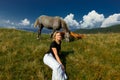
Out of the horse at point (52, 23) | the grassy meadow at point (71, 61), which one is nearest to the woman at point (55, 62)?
the grassy meadow at point (71, 61)

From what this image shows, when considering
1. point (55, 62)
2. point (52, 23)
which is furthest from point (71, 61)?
point (52, 23)

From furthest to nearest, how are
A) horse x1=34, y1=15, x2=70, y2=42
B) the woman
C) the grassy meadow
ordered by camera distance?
horse x1=34, y1=15, x2=70, y2=42
the grassy meadow
the woman

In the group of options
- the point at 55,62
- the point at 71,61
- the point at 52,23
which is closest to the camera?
the point at 55,62

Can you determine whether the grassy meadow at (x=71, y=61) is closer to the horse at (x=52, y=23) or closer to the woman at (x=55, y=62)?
the woman at (x=55, y=62)

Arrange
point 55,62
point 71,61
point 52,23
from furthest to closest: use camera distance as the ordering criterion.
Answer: point 52,23
point 71,61
point 55,62

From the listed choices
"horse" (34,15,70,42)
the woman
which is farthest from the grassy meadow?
"horse" (34,15,70,42)

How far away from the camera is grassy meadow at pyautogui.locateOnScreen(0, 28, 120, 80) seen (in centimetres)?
Result: 1147

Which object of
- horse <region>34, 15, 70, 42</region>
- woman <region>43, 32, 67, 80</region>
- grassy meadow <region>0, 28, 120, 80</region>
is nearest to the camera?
woman <region>43, 32, 67, 80</region>

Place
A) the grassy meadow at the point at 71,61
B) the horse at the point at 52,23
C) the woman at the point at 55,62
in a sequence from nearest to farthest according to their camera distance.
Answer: the woman at the point at 55,62 < the grassy meadow at the point at 71,61 < the horse at the point at 52,23

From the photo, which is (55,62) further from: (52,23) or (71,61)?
(52,23)

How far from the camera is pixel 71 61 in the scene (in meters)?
13.1

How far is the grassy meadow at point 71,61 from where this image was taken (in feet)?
37.6

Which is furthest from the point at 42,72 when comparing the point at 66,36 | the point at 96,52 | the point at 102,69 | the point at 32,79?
the point at 66,36

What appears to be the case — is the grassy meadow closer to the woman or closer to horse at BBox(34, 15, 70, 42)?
the woman
